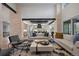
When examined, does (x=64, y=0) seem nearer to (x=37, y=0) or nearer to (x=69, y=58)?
(x=37, y=0)

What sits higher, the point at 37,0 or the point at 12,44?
the point at 37,0

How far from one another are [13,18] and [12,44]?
11.2 ft

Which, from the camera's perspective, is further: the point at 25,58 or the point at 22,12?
the point at 22,12

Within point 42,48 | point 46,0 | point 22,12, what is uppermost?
point 22,12

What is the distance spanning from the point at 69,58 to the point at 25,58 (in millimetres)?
781

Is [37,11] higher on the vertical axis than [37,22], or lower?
higher

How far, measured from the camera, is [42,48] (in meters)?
5.16

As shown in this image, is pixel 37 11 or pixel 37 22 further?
pixel 37 22

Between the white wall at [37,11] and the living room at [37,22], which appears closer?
the living room at [37,22]

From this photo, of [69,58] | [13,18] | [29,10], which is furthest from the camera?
[13,18]

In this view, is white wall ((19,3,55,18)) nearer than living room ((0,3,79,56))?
No

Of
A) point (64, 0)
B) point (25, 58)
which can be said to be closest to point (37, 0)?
point (64, 0)

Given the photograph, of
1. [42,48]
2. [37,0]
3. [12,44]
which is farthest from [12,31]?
[37,0]

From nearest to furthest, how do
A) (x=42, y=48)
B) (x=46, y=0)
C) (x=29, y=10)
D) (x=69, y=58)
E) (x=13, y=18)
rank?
(x=69, y=58), (x=46, y=0), (x=42, y=48), (x=29, y=10), (x=13, y=18)
